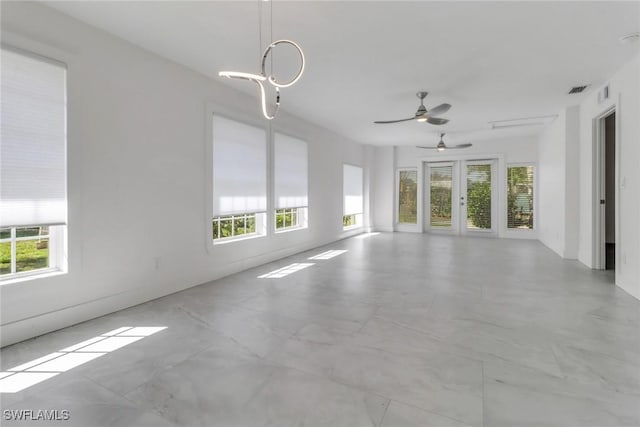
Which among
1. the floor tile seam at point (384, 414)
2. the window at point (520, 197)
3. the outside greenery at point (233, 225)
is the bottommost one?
the floor tile seam at point (384, 414)

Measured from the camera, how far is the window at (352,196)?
28.8 feet

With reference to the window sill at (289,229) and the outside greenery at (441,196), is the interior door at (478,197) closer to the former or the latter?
the outside greenery at (441,196)

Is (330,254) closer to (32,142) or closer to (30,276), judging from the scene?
(30,276)

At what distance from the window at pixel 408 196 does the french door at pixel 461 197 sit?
32 centimetres

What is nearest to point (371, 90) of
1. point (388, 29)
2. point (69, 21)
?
point (388, 29)

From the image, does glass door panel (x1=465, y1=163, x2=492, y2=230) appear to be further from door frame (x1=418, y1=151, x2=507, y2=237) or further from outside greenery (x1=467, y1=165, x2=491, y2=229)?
door frame (x1=418, y1=151, x2=507, y2=237)

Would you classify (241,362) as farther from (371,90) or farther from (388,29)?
(371,90)

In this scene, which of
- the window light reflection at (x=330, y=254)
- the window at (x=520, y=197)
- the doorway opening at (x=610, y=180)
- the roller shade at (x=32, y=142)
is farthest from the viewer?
the window at (x=520, y=197)

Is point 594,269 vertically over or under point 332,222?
under

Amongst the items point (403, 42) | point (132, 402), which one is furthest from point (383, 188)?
point (132, 402)

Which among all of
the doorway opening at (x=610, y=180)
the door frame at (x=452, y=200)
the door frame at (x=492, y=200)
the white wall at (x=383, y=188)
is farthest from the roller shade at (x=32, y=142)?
the door frame at (x=492, y=200)

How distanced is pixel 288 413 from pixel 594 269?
17.8 feet

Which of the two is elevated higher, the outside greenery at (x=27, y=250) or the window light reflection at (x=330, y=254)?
the outside greenery at (x=27, y=250)

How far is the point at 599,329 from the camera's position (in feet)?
9.05
